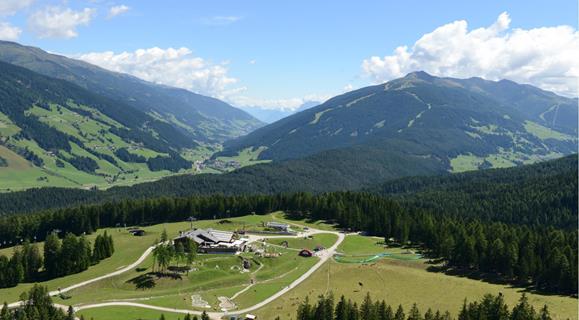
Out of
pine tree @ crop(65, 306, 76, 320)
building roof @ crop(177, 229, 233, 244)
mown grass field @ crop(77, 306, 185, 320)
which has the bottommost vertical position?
mown grass field @ crop(77, 306, 185, 320)

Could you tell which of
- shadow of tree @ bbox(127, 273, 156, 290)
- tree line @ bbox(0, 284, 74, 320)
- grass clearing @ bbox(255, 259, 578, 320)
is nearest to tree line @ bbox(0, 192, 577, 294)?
grass clearing @ bbox(255, 259, 578, 320)

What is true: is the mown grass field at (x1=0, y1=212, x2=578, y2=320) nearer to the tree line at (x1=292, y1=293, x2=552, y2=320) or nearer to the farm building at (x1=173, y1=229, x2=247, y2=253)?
the farm building at (x1=173, y1=229, x2=247, y2=253)

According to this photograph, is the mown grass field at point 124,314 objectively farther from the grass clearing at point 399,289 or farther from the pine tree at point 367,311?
the pine tree at point 367,311

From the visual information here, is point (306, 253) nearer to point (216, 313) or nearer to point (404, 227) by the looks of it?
point (404, 227)

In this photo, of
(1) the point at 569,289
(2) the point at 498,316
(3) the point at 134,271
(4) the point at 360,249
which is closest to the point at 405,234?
(4) the point at 360,249

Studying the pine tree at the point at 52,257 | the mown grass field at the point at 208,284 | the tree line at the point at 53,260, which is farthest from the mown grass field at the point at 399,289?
the pine tree at the point at 52,257
